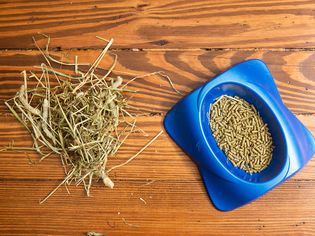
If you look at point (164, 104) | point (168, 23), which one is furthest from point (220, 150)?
point (168, 23)

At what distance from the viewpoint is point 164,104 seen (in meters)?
1.23

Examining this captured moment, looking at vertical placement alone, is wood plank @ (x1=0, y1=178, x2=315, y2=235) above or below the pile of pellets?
below

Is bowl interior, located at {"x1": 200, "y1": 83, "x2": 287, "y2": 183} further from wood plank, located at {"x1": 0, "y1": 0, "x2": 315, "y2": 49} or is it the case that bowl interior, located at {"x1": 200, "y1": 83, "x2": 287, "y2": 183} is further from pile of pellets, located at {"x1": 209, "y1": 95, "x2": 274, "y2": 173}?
wood plank, located at {"x1": 0, "y1": 0, "x2": 315, "y2": 49}

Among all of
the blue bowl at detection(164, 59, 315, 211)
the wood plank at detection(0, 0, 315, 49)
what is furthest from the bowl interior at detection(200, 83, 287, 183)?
the wood plank at detection(0, 0, 315, 49)

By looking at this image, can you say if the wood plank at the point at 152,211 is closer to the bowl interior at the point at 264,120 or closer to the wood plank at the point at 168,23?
the bowl interior at the point at 264,120

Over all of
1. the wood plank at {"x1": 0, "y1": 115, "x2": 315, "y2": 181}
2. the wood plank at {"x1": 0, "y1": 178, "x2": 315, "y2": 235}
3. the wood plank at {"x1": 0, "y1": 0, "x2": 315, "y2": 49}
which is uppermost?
the wood plank at {"x1": 0, "y1": 0, "x2": 315, "y2": 49}

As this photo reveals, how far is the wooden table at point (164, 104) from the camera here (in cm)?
122

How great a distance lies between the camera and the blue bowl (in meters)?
1.13

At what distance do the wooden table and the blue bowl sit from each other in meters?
0.04

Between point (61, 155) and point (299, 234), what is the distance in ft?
2.19

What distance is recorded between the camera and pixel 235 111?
1.18 m

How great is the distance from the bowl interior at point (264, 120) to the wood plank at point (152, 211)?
8 cm

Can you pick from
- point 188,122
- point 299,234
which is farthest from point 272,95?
point 299,234

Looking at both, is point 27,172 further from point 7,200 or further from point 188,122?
point 188,122
